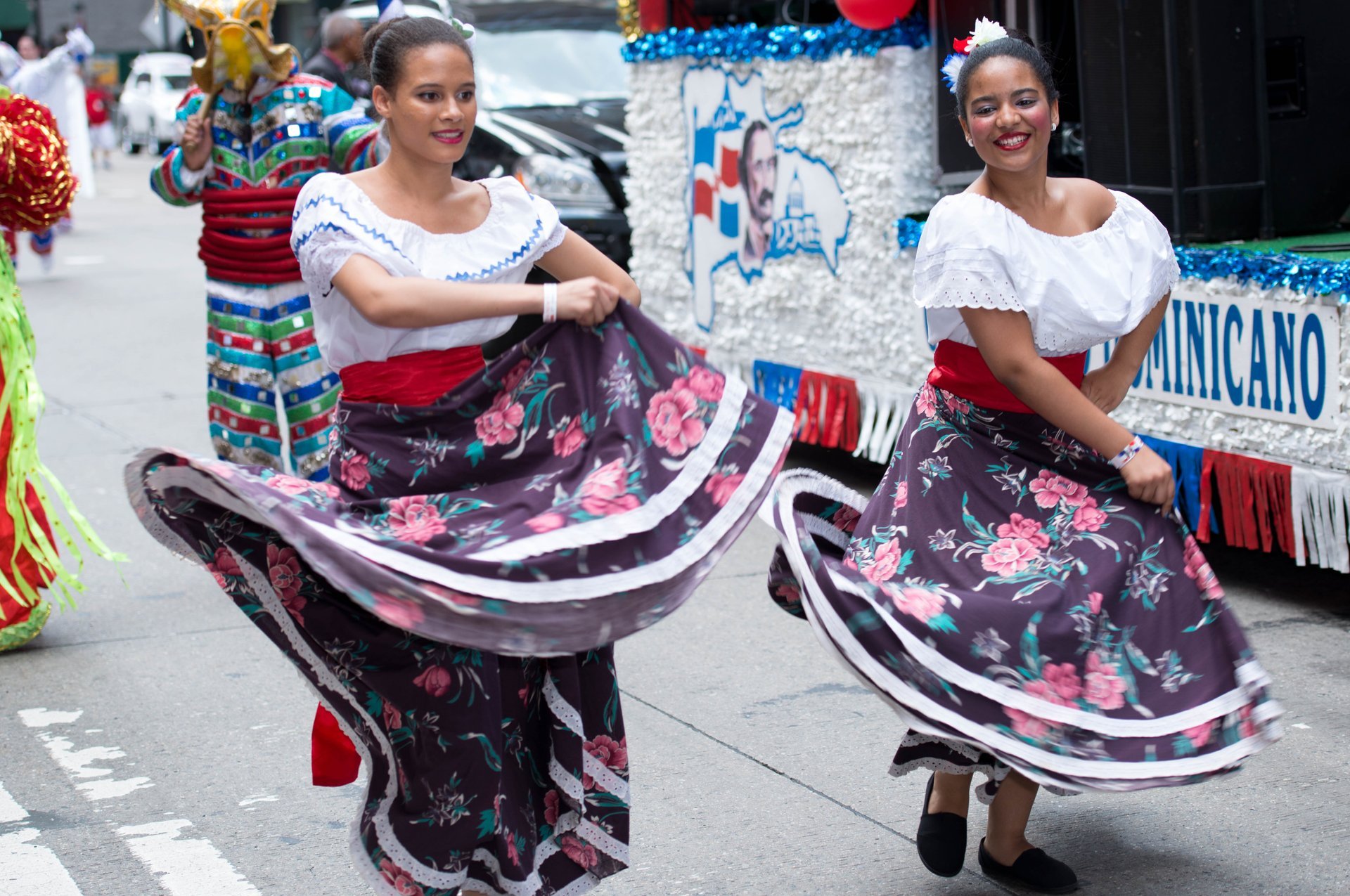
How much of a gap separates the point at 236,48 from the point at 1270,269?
3070mm

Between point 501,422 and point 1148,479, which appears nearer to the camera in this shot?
point 501,422

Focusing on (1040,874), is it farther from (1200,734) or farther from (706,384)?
(706,384)

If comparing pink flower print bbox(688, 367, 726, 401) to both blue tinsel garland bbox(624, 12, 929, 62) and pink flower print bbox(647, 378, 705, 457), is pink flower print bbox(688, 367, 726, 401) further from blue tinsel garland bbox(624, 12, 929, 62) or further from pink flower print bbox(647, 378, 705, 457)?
blue tinsel garland bbox(624, 12, 929, 62)

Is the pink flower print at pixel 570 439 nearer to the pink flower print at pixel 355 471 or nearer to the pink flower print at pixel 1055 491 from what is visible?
the pink flower print at pixel 355 471

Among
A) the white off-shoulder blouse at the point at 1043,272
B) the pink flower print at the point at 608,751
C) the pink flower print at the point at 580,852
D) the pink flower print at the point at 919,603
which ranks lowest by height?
the pink flower print at the point at 580,852

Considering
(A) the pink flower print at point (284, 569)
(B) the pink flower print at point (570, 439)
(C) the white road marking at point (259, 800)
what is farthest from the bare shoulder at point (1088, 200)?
(C) the white road marking at point (259, 800)

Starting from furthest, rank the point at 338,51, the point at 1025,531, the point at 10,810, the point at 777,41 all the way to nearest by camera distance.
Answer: the point at 338,51, the point at 777,41, the point at 10,810, the point at 1025,531

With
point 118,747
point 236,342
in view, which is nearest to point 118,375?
point 236,342

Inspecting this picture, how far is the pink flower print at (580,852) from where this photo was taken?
2.94 metres

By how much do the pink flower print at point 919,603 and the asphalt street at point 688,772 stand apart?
0.76 metres

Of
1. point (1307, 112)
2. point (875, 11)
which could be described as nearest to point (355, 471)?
point (875, 11)

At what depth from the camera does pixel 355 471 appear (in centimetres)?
284

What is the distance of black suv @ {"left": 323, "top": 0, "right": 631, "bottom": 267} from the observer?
8531mm

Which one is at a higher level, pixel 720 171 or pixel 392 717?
pixel 720 171
